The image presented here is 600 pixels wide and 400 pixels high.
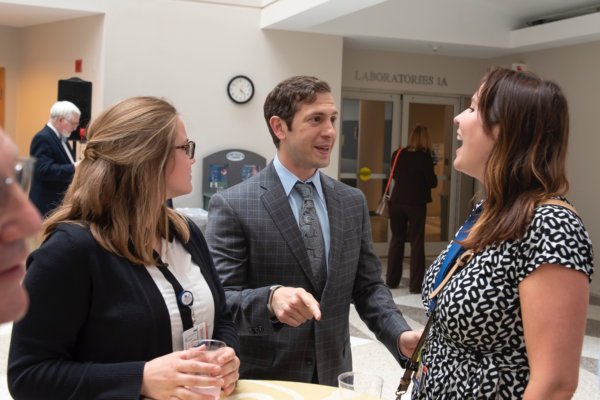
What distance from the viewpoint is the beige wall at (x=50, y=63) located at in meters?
5.97

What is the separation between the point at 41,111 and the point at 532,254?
292 inches

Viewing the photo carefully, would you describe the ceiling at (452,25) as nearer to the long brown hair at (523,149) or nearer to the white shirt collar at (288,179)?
the white shirt collar at (288,179)

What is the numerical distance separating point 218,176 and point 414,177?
2.25 m

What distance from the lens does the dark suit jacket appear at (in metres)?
4.90

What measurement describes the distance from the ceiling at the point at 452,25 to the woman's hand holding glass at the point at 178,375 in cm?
502

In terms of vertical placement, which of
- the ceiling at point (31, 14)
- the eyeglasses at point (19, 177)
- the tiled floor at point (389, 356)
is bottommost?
the tiled floor at point (389, 356)

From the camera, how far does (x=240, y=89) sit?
6.29 meters

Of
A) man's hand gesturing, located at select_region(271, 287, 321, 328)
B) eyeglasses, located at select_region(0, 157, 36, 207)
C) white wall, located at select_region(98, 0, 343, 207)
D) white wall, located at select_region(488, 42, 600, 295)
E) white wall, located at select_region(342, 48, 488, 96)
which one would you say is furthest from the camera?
white wall, located at select_region(342, 48, 488, 96)

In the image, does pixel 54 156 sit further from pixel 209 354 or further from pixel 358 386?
pixel 358 386

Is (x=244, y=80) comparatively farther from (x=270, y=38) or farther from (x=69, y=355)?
(x=69, y=355)

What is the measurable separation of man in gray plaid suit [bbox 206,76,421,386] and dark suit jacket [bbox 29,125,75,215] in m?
3.50

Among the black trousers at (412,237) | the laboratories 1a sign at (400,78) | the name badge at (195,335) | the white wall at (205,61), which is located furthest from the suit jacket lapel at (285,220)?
the laboratories 1a sign at (400,78)

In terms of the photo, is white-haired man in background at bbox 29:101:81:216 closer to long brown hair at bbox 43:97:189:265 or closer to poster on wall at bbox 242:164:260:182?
poster on wall at bbox 242:164:260:182

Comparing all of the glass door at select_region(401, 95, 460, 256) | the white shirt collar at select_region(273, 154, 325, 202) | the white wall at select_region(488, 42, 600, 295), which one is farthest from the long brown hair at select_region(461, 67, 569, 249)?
the glass door at select_region(401, 95, 460, 256)
